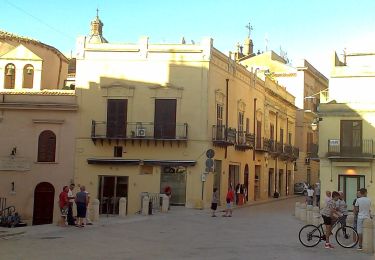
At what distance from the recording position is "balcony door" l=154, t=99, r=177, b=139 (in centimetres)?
3216

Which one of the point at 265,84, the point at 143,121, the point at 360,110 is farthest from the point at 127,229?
the point at 265,84

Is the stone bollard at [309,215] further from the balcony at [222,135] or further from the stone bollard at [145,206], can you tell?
the balcony at [222,135]

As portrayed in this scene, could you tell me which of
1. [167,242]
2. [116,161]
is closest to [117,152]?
[116,161]

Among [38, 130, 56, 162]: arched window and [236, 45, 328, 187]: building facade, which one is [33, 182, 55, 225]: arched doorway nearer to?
[38, 130, 56, 162]: arched window

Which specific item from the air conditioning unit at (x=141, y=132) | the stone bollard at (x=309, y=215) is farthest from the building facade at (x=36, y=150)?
the stone bollard at (x=309, y=215)

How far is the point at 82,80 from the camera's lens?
Result: 33188 millimetres

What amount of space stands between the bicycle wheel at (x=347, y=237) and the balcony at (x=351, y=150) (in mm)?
16526

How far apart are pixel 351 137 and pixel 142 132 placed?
1279cm

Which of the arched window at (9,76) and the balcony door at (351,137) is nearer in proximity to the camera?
the balcony door at (351,137)

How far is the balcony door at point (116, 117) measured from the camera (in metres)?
32.4

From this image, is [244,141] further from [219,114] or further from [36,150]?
[36,150]

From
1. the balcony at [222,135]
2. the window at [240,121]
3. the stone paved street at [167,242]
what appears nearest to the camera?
the stone paved street at [167,242]

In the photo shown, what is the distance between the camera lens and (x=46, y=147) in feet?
108

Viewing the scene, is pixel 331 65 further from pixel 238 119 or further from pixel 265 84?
pixel 265 84
